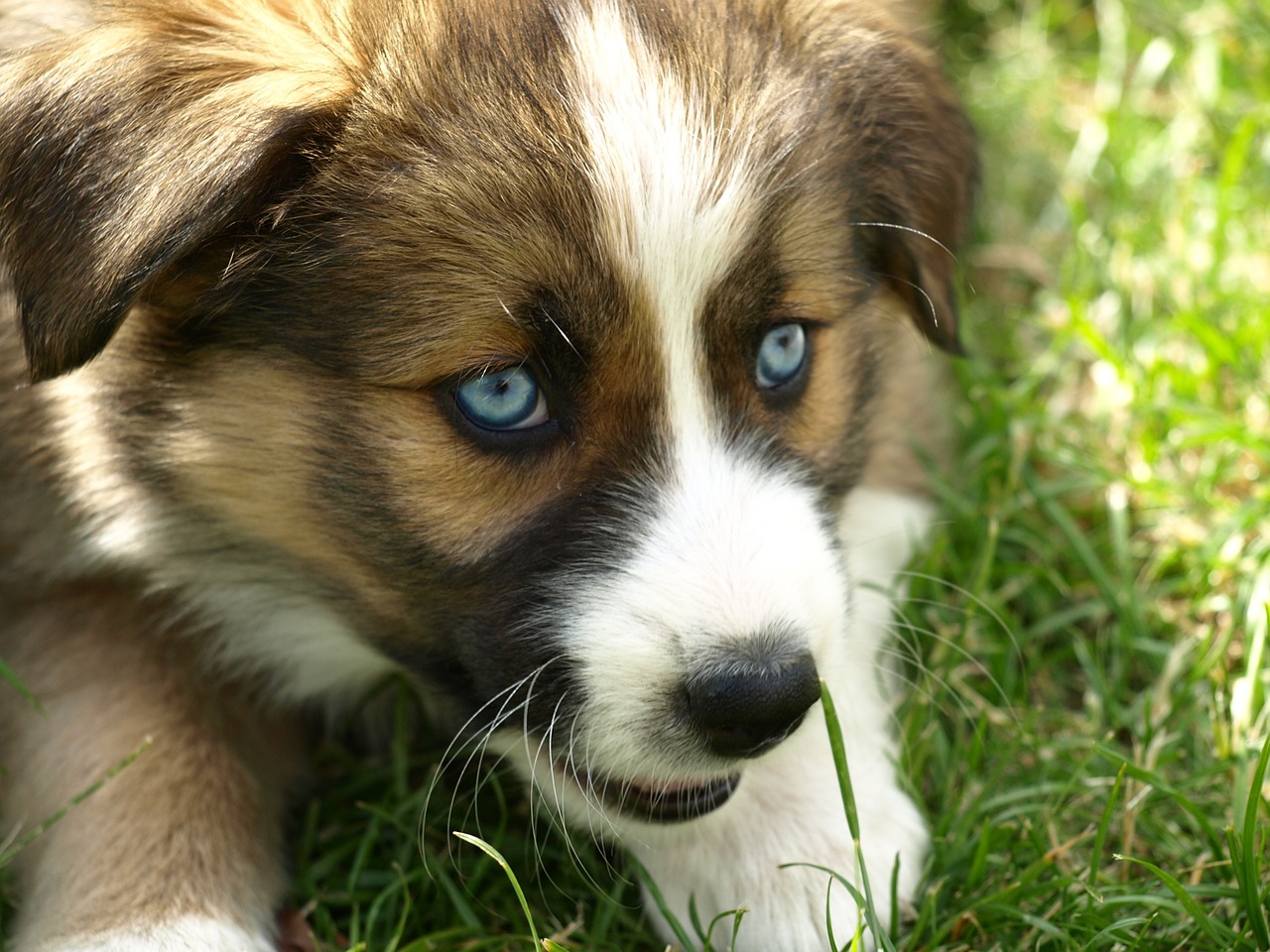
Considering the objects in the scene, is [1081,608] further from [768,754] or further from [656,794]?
[656,794]

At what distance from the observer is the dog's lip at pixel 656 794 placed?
2629 mm

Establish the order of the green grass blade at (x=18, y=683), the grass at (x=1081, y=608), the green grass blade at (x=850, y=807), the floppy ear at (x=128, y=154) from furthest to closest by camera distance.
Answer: the green grass blade at (x=18, y=683) < the grass at (x=1081, y=608) < the green grass blade at (x=850, y=807) < the floppy ear at (x=128, y=154)

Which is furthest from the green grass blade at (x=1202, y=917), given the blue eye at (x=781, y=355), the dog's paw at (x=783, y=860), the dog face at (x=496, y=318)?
the blue eye at (x=781, y=355)

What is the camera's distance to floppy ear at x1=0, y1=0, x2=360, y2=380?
2.24 m

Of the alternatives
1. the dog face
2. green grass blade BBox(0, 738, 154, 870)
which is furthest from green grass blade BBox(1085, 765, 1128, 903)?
green grass blade BBox(0, 738, 154, 870)

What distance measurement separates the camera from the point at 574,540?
2.43m

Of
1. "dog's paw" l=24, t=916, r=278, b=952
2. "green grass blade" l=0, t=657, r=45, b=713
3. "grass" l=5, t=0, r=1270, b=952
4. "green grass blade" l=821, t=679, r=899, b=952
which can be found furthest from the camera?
"green grass blade" l=0, t=657, r=45, b=713

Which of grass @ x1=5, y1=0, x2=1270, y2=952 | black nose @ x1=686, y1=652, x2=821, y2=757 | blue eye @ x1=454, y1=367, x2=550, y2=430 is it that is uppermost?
blue eye @ x1=454, y1=367, x2=550, y2=430

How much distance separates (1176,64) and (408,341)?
3.45 metres

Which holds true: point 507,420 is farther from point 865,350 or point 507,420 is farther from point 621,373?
point 865,350

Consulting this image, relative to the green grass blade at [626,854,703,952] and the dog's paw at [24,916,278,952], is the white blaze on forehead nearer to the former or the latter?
the green grass blade at [626,854,703,952]

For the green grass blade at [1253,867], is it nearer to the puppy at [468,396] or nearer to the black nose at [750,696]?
the puppy at [468,396]

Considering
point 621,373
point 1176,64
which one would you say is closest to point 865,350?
point 621,373

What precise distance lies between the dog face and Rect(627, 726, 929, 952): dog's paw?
96mm
